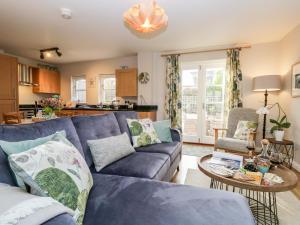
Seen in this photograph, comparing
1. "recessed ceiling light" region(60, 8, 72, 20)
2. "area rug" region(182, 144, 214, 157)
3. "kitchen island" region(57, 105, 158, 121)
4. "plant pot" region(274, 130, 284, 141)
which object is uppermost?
"recessed ceiling light" region(60, 8, 72, 20)

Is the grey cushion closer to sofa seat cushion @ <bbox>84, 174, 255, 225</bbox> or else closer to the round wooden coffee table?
sofa seat cushion @ <bbox>84, 174, 255, 225</bbox>

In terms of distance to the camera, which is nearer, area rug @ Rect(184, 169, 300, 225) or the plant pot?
area rug @ Rect(184, 169, 300, 225)

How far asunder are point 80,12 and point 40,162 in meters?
2.50

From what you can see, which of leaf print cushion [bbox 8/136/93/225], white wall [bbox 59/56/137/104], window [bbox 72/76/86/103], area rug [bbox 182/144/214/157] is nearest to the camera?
leaf print cushion [bbox 8/136/93/225]

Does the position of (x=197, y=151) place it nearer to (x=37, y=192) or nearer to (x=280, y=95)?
(x=280, y=95)

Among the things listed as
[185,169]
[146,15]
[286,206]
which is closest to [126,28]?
[146,15]

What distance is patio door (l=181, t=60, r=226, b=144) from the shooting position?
4482 millimetres

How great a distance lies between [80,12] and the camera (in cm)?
265

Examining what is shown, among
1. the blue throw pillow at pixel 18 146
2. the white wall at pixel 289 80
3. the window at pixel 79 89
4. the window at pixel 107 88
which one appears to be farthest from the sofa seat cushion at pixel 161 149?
the window at pixel 79 89

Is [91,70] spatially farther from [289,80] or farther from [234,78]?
[289,80]

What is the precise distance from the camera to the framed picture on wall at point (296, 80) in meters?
3.00

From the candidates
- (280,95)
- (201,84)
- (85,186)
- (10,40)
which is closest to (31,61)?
(10,40)

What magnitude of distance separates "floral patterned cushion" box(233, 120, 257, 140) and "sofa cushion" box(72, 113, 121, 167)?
7.81 ft

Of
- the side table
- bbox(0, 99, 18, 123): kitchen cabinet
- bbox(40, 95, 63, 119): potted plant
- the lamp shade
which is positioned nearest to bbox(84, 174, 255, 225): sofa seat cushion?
bbox(40, 95, 63, 119): potted plant
